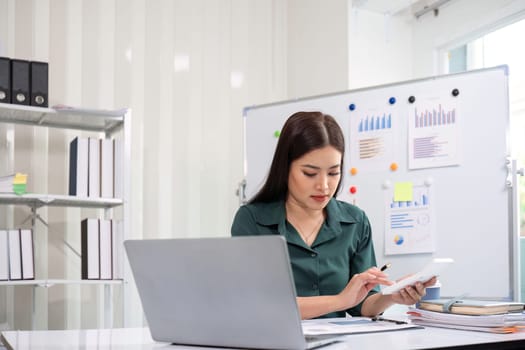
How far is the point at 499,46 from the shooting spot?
2.88 meters

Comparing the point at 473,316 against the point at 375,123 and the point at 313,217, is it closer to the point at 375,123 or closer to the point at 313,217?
the point at 313,217

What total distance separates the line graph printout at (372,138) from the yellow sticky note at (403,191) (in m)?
0.11

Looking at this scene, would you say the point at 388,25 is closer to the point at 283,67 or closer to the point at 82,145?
the point at 283,67

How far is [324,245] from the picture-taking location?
181cm

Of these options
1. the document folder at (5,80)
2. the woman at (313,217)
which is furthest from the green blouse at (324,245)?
the document folder at (5,80)

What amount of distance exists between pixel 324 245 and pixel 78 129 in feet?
5.34

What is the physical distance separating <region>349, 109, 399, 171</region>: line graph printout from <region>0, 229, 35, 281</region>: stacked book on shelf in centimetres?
138

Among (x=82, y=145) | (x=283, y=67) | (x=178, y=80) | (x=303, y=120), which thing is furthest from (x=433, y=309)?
(x=283, y=67)

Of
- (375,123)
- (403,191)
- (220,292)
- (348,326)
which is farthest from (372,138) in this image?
(220,292)

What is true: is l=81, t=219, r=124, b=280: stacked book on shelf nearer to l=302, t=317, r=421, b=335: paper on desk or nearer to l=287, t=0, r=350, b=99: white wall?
l=287, t=0, r=350, b=99: white wall

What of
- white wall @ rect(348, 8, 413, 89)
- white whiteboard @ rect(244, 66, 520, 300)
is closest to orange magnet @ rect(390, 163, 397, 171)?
white whiteboard @ rect(244, 66, 520, 300)

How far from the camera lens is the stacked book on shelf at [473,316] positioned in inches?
53.6

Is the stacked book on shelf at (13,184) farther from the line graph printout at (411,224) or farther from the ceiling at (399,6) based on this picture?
the ceiling at (399,6)

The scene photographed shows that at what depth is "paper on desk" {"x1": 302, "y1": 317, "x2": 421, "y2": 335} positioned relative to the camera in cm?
125
